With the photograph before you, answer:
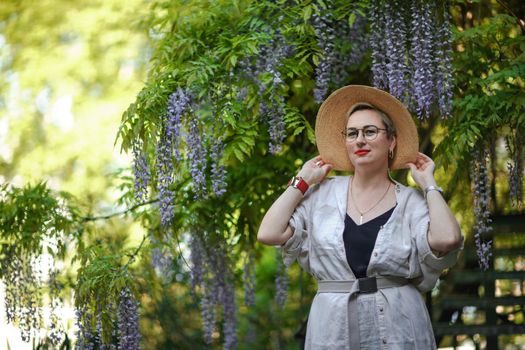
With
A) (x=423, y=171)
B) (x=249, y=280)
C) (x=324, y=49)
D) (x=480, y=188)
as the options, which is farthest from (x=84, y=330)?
(x=423, y=171)

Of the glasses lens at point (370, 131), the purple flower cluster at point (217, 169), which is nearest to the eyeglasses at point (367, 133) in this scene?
the glasses lens at point (370, 131)

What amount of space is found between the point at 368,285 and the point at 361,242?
0.42 feet

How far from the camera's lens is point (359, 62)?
4.69 meters

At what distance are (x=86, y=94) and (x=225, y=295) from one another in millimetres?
4082

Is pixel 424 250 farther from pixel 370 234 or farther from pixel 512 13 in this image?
pixel 512 13

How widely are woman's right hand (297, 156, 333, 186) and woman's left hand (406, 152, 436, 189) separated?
0.87ft

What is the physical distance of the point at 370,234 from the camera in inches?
104

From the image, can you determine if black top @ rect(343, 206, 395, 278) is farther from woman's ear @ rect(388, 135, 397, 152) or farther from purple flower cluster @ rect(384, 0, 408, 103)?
purple flower cluster @ rect(384, 0, 408, 103)

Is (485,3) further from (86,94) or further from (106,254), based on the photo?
(86,94)

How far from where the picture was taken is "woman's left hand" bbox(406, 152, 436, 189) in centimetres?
267

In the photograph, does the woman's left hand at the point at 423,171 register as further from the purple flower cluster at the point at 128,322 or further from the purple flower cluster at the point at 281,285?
the purple flower cluster at the point at 281,285

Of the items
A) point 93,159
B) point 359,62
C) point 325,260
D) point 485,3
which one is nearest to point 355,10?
point 359,62

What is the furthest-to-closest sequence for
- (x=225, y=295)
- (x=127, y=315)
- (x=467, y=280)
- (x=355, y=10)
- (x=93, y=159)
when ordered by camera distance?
(x=93, y=159)
(x=225, y=295)
(x=467, y=280)
(x=127, y=315)
(x=355, y=10)

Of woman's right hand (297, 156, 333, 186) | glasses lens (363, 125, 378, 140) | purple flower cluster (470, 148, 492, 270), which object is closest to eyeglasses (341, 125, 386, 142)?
glasses lens (363, 125, 378, 140)
